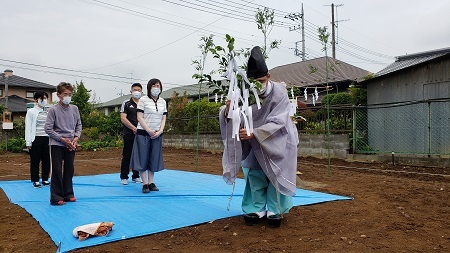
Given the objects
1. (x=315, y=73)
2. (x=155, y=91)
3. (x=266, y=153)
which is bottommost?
(x=266, y=153)

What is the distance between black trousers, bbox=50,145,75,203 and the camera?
4.02 metres

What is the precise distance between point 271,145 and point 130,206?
1785mm

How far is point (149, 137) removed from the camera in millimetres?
4855

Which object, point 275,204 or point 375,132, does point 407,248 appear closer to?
point 275,204

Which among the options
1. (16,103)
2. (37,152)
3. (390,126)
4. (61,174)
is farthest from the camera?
(16,103)

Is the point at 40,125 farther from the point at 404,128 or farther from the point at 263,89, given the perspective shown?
the point at 404,128

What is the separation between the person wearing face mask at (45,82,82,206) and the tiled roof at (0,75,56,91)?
1008 inches

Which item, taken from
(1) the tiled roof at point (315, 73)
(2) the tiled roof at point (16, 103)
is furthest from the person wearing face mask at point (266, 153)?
(2) the tiled roof at point (16, 103)

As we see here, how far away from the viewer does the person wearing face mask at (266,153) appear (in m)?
2.97

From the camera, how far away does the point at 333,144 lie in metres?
9.39

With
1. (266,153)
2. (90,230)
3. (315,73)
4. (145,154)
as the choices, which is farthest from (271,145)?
(315,73)

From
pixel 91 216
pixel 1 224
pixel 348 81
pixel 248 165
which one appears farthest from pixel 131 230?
pixel 348 81

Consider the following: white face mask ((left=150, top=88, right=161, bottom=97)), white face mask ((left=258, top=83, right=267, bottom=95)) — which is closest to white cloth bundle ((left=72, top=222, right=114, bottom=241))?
white face mask ((left=258, top=83, right=267, bottom=95))

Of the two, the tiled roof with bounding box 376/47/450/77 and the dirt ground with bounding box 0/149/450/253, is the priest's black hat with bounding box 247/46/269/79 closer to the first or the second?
the dirt ground with bounding box 0/149/450/253
